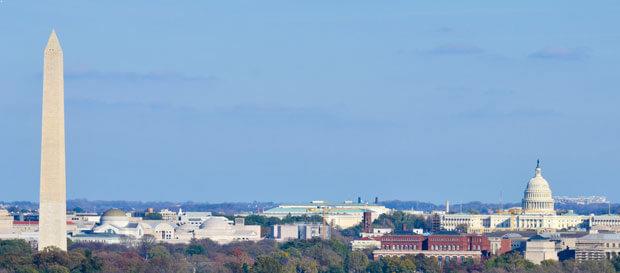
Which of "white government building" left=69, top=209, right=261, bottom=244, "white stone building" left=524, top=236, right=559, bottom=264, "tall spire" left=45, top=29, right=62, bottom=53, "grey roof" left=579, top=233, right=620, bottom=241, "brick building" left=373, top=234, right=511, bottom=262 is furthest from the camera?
"white government building" left=69, top=209, right=261, bottom=244

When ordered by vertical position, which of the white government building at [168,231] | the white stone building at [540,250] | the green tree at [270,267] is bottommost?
the green tree at [270,267]

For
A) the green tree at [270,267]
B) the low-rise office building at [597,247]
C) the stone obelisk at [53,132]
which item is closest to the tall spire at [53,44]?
the stone obelisk at [53,132]

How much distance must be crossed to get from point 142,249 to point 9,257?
134 ft

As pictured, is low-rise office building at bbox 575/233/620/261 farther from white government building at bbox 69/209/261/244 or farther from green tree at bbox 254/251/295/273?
green tree at bbox 254/251/295/273

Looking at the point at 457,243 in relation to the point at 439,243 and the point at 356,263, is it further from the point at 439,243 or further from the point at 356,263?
the point at 356,263

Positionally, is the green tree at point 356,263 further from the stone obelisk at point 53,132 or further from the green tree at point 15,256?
the stone obelisk at point 53,132

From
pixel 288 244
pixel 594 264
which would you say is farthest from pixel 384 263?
pixel 288 244

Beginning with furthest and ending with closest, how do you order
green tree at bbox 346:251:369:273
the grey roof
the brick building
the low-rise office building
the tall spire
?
the grey roof, the brick building, the low-rise office building, green tree at bbox 346:251:369:273, the tall spire

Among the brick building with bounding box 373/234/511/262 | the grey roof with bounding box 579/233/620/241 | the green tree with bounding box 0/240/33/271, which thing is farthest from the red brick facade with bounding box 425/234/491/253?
the green tree with bounding box 0/240/33/271

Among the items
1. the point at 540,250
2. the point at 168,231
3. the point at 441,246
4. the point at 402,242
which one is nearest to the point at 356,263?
the point at 540,250

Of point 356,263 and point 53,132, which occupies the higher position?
point 53,132

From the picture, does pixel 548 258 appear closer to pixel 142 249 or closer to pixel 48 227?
pixel 142 249

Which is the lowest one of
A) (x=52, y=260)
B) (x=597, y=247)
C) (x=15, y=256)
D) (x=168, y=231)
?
(x=52, y=260)

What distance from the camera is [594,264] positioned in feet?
466
